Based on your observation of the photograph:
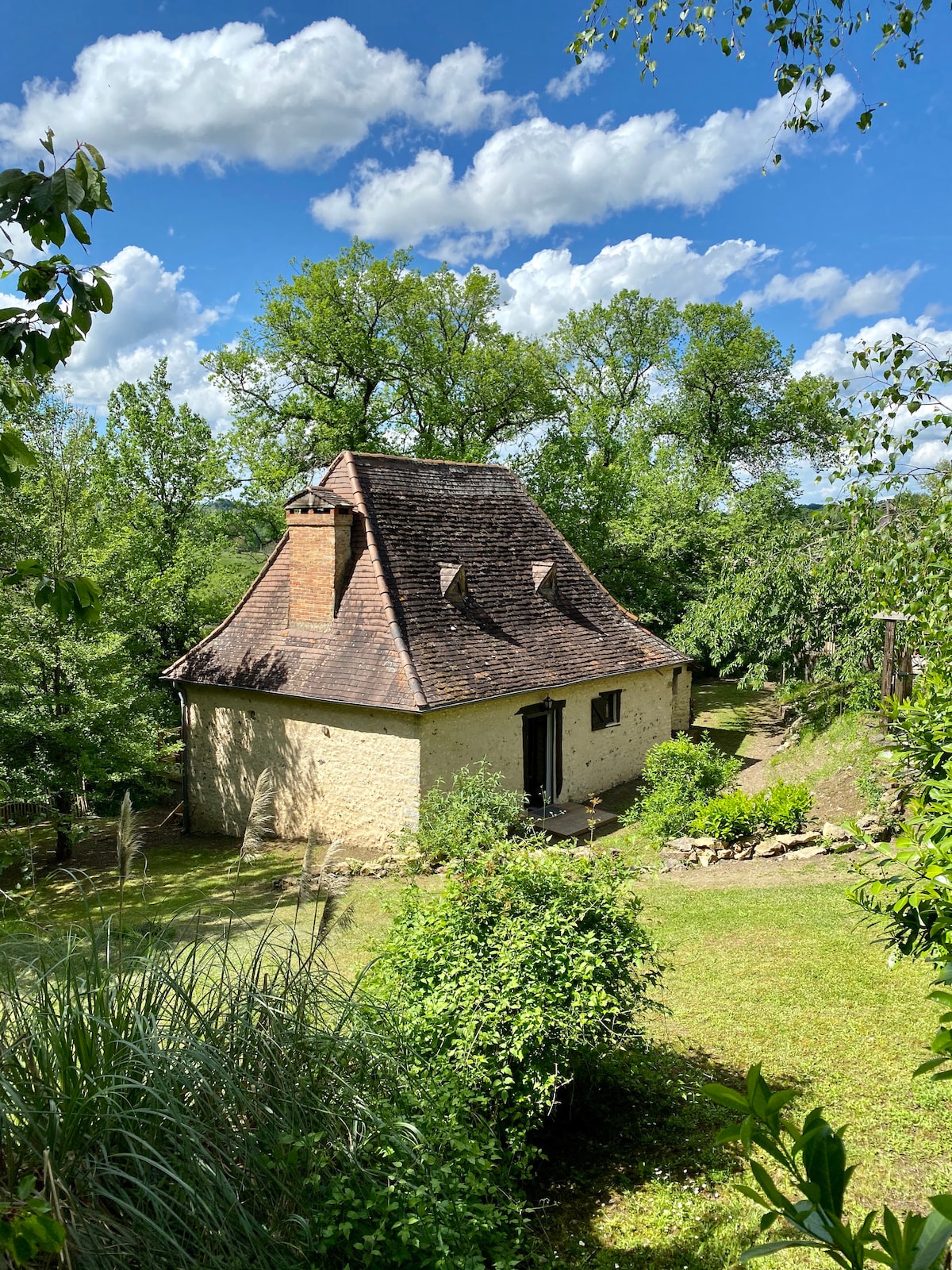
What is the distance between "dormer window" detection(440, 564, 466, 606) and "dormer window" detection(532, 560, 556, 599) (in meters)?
2.41

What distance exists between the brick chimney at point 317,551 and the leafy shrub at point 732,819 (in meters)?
8.21

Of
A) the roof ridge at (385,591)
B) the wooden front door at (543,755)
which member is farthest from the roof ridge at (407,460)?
the wooden front door at (543,755)

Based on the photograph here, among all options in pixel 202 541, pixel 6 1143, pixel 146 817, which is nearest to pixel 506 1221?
pixel 6 1143

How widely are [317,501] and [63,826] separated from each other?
299 inches

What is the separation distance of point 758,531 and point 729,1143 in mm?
22241

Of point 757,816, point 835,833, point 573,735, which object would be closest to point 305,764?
point 573,735

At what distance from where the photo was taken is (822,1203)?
132 centimetres

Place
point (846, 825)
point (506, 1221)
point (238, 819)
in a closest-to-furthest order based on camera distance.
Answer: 1. point (506, 1221)
2. point (846, 825)
3. point (238, 819)

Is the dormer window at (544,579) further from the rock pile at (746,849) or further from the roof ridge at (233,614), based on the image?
the rock pile at (746,849)

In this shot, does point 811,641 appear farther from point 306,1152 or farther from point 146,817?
point 306,1152

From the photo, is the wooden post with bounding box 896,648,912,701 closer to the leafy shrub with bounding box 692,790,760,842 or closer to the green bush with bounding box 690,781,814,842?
the green bush with bounding box 690,781,814,842

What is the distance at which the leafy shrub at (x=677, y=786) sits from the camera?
14.5 meters

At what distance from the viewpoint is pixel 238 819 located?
1764cm

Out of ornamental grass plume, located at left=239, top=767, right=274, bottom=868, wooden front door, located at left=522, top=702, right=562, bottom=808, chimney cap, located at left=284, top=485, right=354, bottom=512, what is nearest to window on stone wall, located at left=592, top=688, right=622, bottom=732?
wooden front door, located at left=522, top=702, right=562, bottom=808
